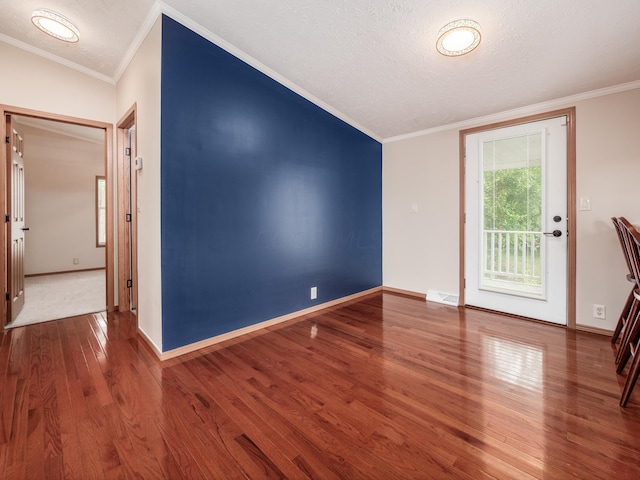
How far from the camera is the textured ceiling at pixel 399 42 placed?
6.27ft

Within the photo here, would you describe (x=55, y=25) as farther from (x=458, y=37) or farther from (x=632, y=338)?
(x=632, y=338)

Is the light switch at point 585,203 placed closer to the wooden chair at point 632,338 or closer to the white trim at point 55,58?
the wooden chair at point 632,338

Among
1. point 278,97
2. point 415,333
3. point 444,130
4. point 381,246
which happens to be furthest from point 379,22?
point 381,246

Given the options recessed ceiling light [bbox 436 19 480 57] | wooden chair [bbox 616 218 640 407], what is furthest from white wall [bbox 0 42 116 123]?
wooden chair [bbox 616 218 640 407]

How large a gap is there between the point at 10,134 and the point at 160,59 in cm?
197

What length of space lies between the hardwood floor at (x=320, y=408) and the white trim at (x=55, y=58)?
2.69 meters

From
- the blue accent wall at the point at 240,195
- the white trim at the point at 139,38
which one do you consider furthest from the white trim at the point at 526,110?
the white trim at the point at 139,38

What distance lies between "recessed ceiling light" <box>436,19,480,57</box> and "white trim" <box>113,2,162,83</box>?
2.07m

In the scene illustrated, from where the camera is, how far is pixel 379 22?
2.08m

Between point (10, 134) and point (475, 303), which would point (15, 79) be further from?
point (475, 303)

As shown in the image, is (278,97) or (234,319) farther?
(278,97)

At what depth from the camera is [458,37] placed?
81.1 inches

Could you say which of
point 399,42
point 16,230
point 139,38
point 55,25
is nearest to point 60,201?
point 16,230

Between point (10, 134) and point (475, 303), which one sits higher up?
point (10, 134)
